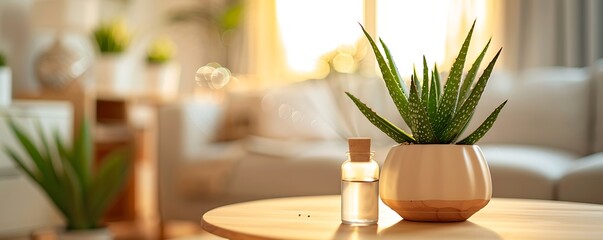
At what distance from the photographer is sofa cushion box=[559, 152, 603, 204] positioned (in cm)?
220

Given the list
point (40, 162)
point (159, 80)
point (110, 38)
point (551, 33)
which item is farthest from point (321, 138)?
point (551, 33)

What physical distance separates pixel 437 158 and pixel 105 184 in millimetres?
1876

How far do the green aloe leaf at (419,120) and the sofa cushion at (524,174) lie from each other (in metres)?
1.21

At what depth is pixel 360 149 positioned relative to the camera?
3.78 ft

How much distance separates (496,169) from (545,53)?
2.11 m

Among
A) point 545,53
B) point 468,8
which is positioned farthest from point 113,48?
point 545,53

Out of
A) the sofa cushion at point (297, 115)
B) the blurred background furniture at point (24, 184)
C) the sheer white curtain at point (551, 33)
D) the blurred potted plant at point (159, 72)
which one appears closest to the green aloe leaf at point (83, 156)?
the blurred background furniture at point (24, 184)

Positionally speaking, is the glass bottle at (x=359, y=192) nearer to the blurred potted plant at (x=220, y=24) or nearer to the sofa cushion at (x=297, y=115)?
the sofa cushion at (x=297, y=115)

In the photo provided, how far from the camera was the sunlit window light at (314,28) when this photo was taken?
16.8 ft

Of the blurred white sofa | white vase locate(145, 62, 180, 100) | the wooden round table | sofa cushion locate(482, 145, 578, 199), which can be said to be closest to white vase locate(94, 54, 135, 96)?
white vase locate(145, 62, 180, 100)

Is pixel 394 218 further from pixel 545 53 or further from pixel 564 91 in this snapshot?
pixel 545 53

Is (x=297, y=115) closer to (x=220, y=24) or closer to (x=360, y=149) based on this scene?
(x=220, y=24)

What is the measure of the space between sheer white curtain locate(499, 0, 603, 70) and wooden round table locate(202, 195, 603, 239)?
2.93 metres

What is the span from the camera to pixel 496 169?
240 centimetres
